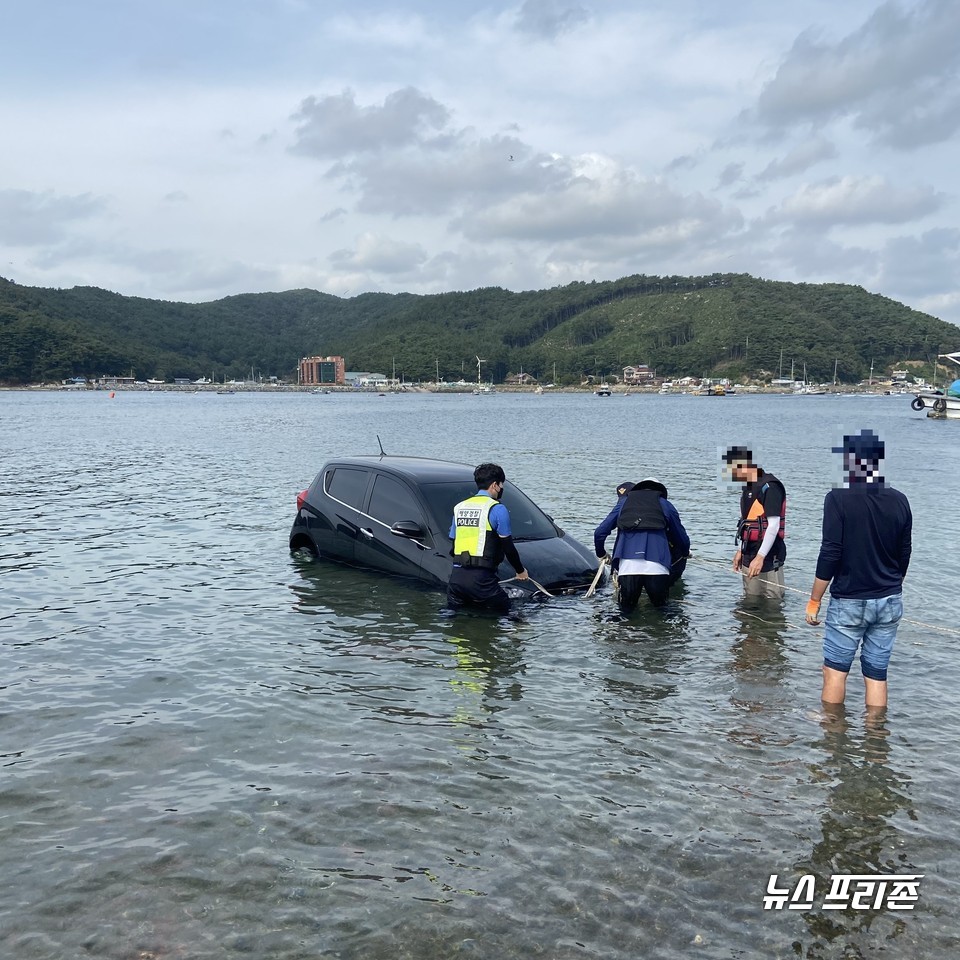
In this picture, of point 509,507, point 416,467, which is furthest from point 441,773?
point 416,467

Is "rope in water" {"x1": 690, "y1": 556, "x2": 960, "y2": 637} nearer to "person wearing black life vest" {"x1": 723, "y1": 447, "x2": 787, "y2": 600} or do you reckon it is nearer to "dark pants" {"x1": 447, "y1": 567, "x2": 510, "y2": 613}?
"person wearing black life vest" {"x1": 723, "y1": 447, "x2": 787, "y2": 600}

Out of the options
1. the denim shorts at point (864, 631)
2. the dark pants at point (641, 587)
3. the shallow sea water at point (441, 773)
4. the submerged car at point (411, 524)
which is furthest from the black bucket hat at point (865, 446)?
the submerged car at point (411, 524)

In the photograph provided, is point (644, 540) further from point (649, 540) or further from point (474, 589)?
point (474, 589)

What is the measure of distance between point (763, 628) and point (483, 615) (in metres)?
3.35

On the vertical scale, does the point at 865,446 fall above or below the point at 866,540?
above

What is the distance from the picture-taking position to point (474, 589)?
9141 mm

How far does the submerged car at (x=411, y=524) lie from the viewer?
10.6m

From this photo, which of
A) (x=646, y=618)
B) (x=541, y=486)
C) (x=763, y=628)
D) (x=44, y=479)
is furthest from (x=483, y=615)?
(x=44, y=479)

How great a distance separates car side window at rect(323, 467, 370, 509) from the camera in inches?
472

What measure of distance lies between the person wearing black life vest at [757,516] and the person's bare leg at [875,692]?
259 centimetres

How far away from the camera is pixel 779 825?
5273 millimetres

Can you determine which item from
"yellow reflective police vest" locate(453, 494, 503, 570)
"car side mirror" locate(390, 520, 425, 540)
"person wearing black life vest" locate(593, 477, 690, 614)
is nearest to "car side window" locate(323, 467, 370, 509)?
"car side mirror" locate(390, 520, 425, 540)

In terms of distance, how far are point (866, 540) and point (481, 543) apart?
Answer: 398 cm

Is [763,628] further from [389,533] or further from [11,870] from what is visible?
[11,870]
